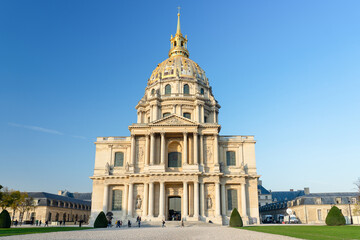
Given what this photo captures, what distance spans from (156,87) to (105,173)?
20.9m

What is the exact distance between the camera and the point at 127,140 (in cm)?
5003

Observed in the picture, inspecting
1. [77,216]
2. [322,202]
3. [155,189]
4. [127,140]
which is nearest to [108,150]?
[127,140]

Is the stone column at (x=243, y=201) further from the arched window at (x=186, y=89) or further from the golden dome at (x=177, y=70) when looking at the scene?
the golden dome at (x=177, y=70)

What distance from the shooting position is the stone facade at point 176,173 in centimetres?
4444

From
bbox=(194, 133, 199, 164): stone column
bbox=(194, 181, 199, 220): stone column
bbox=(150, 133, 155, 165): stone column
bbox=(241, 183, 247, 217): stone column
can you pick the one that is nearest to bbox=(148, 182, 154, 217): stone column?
bbox=(150, 133, 155, 165): stone column

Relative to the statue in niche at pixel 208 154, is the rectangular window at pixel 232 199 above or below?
below

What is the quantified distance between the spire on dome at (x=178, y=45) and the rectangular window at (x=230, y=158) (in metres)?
28.6

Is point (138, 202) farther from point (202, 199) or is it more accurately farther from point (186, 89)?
point (186, 89)

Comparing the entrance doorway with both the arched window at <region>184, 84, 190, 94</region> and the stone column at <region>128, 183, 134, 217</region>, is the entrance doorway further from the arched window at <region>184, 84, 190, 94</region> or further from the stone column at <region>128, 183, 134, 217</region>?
the arched window at <region>184, 84, 190, 94</region>

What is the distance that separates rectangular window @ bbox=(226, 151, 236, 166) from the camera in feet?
160

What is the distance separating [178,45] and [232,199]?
3772cm

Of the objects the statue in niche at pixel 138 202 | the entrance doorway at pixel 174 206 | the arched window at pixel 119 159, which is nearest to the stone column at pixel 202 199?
the entrance doorway at pixel 174 206

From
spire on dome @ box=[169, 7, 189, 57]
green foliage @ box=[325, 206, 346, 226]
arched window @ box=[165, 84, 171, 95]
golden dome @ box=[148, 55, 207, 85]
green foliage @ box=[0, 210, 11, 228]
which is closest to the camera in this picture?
green foliage @ box=[0, 210, 11, 228]

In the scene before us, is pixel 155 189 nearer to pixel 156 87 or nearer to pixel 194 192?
pixel 194 192
